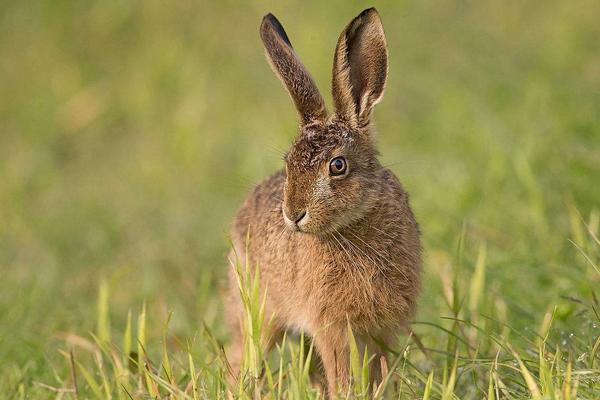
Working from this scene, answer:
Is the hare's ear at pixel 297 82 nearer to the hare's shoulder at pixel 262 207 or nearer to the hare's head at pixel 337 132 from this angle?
the hare's head at pixel 337 132

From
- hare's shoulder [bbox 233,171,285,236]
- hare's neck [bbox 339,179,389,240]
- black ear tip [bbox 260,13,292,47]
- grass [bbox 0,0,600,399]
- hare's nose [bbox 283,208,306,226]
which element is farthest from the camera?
hare's shoulder [bbox 233,171,285,236]

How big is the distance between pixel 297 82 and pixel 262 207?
781 millimetres

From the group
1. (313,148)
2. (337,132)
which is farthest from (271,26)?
(313,148)

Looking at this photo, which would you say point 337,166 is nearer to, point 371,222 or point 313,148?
point 313,148

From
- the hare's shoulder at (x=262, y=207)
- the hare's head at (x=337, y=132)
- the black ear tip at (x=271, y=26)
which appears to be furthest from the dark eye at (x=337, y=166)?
the black ear tip at (x=271, y=26)

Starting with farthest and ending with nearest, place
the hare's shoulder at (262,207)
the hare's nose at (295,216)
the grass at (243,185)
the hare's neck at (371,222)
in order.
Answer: the hare's shoulder at (262,207) → the hare's neck at (371,222) → the grass at (243,185) → the hare's nose at (295,216)

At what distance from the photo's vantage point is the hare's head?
4.01 meters

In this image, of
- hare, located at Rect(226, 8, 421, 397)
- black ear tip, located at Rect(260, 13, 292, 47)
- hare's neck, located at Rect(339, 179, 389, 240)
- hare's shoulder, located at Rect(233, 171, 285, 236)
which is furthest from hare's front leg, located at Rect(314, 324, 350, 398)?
black ear tip, located at Rect(260, 13, 292, 47)

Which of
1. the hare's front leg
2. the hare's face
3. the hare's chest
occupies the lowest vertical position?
the hare's front leg

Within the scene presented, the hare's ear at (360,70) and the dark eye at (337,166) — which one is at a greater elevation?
the hare's ear at (360,70)

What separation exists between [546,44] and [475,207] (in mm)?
2596

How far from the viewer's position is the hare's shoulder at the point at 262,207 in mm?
4668

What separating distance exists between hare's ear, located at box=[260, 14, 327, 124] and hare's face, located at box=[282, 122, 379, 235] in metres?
0.10

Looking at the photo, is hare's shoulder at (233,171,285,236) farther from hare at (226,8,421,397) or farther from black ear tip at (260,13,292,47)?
black ear tip at (260,13,292,47)
